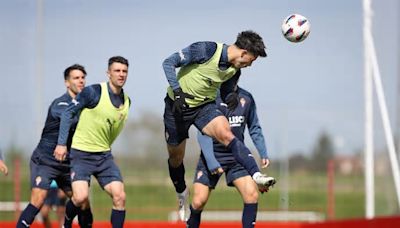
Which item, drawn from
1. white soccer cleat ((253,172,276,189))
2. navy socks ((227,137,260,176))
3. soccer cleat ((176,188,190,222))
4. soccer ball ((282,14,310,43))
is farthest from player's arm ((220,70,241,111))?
white soccer cleat ((253,172,276,189))

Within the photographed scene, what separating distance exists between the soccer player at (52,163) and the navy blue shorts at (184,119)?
5.22ft

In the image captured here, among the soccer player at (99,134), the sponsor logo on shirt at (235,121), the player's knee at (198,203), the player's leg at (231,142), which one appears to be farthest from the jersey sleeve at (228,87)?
the player's knee at (198,203)

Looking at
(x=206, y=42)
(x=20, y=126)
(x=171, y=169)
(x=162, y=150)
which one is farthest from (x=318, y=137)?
(x=206, y=42)

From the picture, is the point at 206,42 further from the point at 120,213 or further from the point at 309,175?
the point at 309,175

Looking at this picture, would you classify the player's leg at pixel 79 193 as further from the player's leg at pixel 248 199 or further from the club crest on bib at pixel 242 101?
the club crest on bib at pixel 242 101

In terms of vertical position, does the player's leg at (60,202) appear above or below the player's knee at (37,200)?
below

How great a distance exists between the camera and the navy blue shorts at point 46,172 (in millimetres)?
13727

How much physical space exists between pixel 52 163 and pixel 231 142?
2.98 meters

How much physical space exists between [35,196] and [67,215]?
471 millimetres

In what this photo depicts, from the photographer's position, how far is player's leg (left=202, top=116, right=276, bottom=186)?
1168 centimetres

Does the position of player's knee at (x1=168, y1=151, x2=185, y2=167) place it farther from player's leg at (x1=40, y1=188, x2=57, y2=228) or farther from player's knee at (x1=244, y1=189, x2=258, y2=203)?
player's leg at (x1=40, y1=188, x2=57, y2=228)

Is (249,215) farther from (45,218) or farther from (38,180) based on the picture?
(45,218)

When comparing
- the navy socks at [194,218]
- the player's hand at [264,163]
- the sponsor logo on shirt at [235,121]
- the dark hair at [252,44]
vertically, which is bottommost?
the navy socks at [194,218]

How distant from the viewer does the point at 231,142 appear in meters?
11.9
